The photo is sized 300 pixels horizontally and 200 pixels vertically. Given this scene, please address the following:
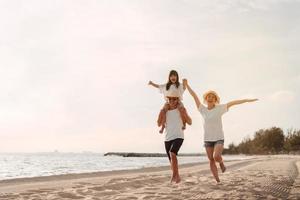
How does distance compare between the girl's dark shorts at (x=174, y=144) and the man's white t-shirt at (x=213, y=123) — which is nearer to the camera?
the girl's dark shorts at (x=174, y=144)

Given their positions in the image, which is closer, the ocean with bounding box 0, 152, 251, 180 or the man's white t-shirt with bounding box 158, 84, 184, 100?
the man's white t-shirt with bounding box 158, 84, 184, 100

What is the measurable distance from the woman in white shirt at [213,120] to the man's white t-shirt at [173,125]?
0.65m

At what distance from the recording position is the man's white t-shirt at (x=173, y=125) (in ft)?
28.4

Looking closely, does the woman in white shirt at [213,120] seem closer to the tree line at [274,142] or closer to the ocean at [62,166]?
the ocean at [62,166]

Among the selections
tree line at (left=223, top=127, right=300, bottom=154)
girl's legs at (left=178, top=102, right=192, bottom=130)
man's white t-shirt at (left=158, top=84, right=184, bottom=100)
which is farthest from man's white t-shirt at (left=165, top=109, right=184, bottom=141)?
tree line at (left=223, top=127, right=300, bottom=154)

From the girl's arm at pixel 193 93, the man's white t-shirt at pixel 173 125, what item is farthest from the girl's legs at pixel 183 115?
the girl's arm at pixel 193 93

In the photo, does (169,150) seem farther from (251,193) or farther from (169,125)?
(251,193)

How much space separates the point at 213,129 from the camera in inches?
351

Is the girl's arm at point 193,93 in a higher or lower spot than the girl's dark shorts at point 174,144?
higher

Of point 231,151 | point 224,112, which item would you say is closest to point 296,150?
point 231,151

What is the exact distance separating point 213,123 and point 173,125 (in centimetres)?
91

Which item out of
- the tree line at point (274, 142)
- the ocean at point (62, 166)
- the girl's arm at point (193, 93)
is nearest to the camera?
the girl's arm at point (193, 93)

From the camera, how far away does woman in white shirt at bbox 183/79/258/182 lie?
8891 millimetres

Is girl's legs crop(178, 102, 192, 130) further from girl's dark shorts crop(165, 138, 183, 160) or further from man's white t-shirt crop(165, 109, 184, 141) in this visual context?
girl's dark shorts crop(165, 138, 183, 160)
